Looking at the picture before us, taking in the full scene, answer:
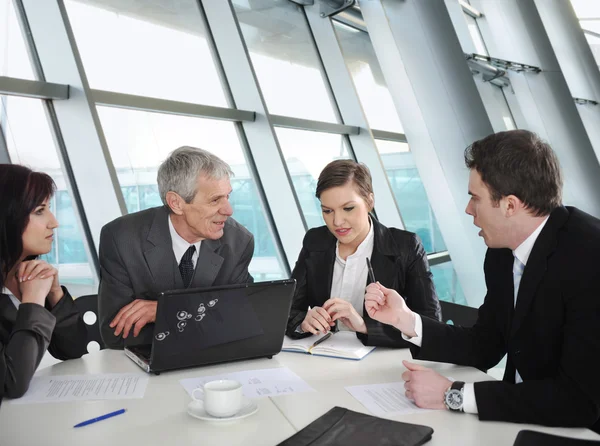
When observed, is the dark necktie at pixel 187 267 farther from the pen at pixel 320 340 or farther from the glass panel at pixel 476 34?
the glass panel at pixel 476 34

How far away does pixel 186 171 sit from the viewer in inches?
86.7

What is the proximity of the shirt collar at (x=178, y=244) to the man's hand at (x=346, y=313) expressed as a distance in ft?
2.18

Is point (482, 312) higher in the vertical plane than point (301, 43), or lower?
lower

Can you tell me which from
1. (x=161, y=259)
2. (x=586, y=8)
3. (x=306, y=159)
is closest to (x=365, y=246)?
(x=161, y=259)

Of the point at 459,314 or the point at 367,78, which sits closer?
the point at 459,314

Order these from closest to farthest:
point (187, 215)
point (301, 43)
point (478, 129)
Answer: point (187, 215) < point (478, 129) < point (301, 43)

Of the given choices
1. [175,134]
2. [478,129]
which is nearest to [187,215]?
[175,134]

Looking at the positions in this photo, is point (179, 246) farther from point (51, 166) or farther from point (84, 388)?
point (51, 166)

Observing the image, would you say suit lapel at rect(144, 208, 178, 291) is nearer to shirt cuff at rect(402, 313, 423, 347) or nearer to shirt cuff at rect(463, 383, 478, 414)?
shirt cuff at rect(402, 313, 423, 347)

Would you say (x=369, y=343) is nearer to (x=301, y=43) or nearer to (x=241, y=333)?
(x=241, y=333)

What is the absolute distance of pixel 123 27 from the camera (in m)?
3.66

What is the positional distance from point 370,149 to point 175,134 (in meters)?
2.35

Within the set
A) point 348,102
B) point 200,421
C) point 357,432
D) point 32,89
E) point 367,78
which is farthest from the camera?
point 367,78

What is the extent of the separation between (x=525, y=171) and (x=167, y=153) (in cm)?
292
